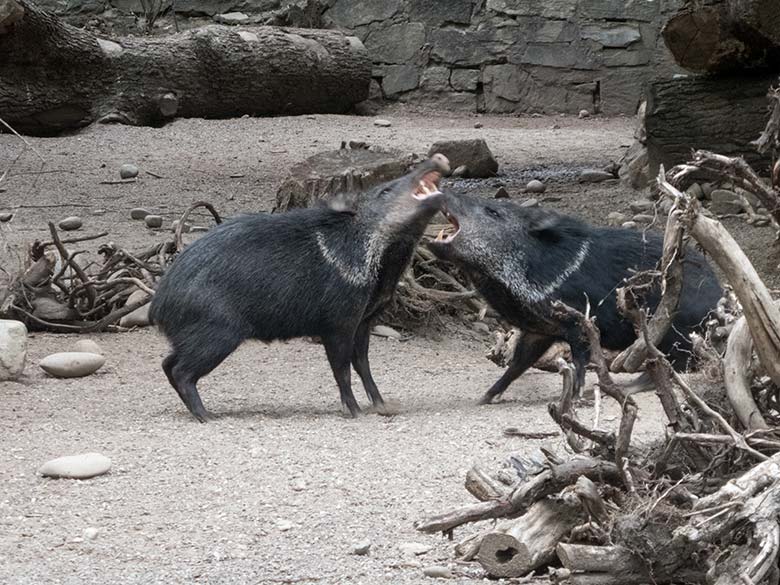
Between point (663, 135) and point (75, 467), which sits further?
point (663, 135)

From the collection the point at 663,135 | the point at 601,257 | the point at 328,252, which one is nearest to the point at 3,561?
the point at 328,252

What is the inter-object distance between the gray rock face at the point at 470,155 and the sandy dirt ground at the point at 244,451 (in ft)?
4.76

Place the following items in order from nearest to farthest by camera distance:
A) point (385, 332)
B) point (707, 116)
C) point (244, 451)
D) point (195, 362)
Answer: point (244, 451), point (195, 362), point (385, 332), point (707, 116)

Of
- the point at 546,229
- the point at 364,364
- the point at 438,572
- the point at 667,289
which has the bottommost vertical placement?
the point at 364,364

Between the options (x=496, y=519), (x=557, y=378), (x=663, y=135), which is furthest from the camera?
(x=663, y=135)

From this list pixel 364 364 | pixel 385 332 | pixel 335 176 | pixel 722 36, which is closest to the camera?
pixel 364 364

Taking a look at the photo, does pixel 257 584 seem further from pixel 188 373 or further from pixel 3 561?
pixel 188 373

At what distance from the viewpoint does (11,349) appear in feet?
18.7

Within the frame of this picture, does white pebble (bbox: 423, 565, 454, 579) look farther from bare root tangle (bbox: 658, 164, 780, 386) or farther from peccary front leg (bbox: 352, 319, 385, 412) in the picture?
peccary front leg (bbox: 352, 319, 385, 412)

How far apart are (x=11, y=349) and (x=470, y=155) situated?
212 inches

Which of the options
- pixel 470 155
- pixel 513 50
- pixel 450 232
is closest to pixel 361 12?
pixel 513 50

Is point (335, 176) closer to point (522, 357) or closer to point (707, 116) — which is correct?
point (522, 357)

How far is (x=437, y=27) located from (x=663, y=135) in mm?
6308

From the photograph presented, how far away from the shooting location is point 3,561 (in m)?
3.36
